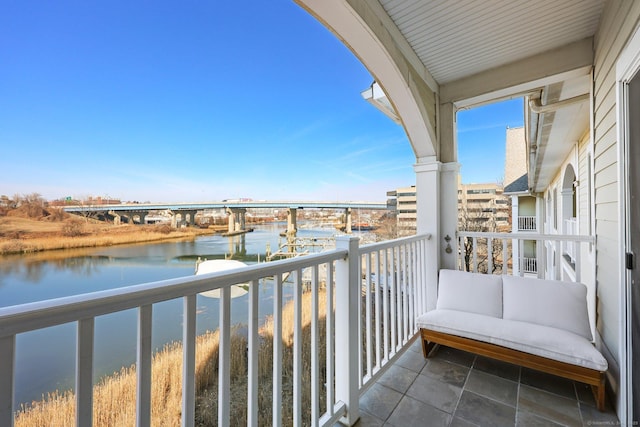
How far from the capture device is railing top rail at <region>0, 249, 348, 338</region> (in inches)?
24.1

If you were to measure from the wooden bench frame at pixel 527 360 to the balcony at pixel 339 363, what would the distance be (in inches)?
5.6

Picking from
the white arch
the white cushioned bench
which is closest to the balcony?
the white cushioned bench

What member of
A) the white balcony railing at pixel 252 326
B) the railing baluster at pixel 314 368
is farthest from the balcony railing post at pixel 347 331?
the railing baluster at pixel 314 368

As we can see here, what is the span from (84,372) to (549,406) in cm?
252

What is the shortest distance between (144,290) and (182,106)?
347 inches

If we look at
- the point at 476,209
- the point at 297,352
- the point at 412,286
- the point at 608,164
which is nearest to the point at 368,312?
the point at 297,352

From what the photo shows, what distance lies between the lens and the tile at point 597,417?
5.35ft

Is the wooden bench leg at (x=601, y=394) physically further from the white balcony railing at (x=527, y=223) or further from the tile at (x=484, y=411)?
the white balcony railing at (x=527, y=223)

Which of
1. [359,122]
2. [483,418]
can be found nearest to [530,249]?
[359,122]

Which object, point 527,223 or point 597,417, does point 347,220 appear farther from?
point 527,223

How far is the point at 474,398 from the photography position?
1.85 meters

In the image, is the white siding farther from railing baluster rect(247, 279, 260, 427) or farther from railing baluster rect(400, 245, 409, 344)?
railing baluster rect(247, 279, 260, 427)

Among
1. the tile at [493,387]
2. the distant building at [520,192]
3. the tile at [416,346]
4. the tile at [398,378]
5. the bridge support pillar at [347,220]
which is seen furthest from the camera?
the distant building at [520,192]

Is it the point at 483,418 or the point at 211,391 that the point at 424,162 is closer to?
the point at 483,418
